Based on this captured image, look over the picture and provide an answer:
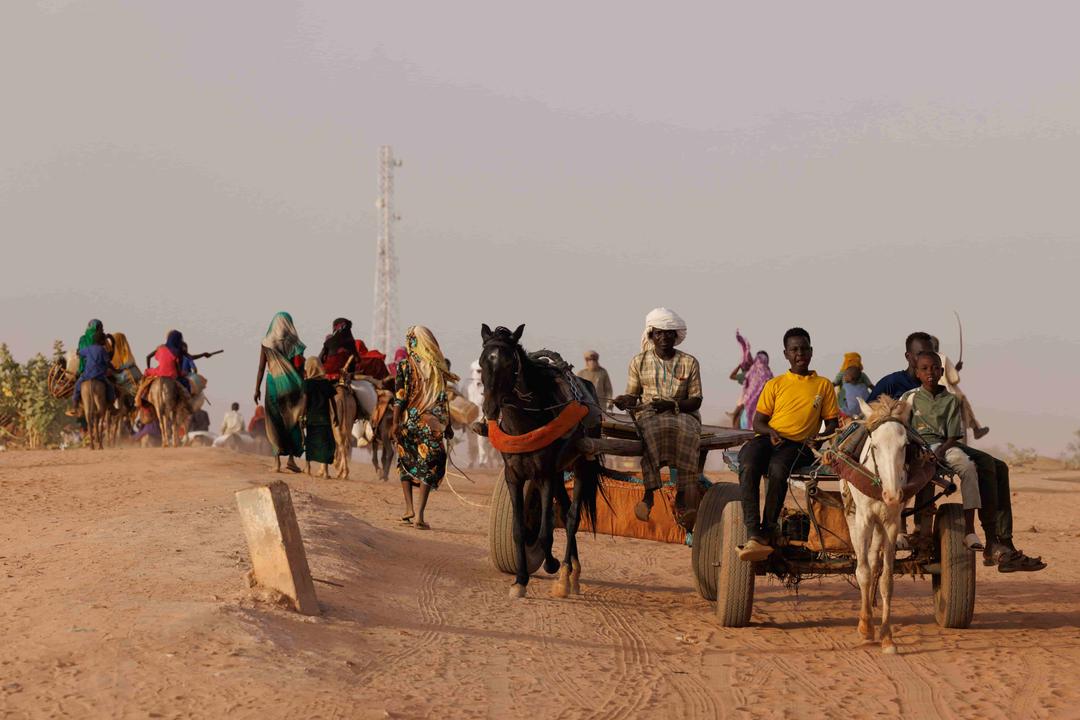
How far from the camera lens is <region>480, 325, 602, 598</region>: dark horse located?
1007 centimetres

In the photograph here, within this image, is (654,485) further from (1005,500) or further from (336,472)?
(336,472)

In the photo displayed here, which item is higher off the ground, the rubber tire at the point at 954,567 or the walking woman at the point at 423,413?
the walking woman at the point at 423,413

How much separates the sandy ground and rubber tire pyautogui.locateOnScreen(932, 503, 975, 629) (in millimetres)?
191

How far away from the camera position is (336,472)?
2347cm

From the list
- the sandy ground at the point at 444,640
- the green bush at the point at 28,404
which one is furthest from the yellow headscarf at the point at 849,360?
the green bush at the point at 28,404

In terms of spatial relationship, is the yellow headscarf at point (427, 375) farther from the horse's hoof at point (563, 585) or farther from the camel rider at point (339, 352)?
the camel rider at point (339, 352)

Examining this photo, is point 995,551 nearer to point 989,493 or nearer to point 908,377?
point 989,493

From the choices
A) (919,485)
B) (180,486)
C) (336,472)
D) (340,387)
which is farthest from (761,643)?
(336,472)

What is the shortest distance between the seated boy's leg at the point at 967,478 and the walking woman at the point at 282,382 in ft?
42.4

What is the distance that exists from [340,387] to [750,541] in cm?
1280

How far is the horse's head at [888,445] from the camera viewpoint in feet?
28.1

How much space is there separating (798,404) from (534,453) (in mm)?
2213

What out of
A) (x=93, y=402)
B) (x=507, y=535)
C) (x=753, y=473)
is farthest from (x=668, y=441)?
(x=93, y=402)

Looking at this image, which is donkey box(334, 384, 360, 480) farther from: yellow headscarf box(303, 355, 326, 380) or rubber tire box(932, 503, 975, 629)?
rubber tire box(932, 503, 975, 629)
